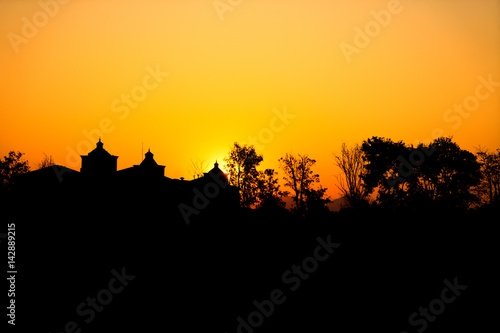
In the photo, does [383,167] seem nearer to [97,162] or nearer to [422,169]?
[422,169]

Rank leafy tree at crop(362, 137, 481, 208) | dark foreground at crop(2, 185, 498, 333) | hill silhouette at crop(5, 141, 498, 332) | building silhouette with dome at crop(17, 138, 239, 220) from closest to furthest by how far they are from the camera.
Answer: dark foreground at crop(2, 185, 498, 333), hill silhouette at crop(5, 141, 498, 332), building silhouette with dome at crop(17, 138, 239, 220), leafy tree at crop(362, 137, 481, 208)

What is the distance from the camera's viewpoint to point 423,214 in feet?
77.0

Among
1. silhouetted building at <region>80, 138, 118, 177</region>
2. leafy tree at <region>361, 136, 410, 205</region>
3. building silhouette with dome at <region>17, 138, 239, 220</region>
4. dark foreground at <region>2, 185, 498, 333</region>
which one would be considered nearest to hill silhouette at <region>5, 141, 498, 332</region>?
dark foreground at <region>2, 185, 498, 333</region>

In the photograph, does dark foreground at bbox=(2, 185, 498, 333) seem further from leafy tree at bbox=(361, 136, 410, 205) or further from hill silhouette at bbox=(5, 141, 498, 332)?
leafy tree at bbox=(361, 136, 410, 205)

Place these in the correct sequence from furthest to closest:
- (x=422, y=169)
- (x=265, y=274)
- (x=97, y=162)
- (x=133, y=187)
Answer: (x=422, y=169) → (x=97, y=162) → (x=133, y=187) → (x=265, y=274)

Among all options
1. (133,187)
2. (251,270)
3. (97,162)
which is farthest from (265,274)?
(97,162)

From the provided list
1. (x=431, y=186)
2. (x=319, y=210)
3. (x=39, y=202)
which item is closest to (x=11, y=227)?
(x=39, y=202)

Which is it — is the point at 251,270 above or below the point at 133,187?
below

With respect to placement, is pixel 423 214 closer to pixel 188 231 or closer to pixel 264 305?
pixel 264 305

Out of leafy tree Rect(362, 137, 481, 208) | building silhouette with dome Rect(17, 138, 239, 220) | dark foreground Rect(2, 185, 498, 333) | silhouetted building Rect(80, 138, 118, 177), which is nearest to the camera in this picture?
dark foreground Rect(2, 185, 498, 333)

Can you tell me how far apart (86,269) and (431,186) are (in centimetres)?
4563

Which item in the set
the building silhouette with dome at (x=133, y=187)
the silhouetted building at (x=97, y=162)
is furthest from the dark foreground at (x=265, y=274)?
the silhouetted building at (x=97, y=162)

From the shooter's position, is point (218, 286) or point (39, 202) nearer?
point (218, 286)

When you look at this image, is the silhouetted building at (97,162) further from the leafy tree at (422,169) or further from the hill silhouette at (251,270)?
the leafy tree at (422,169)
